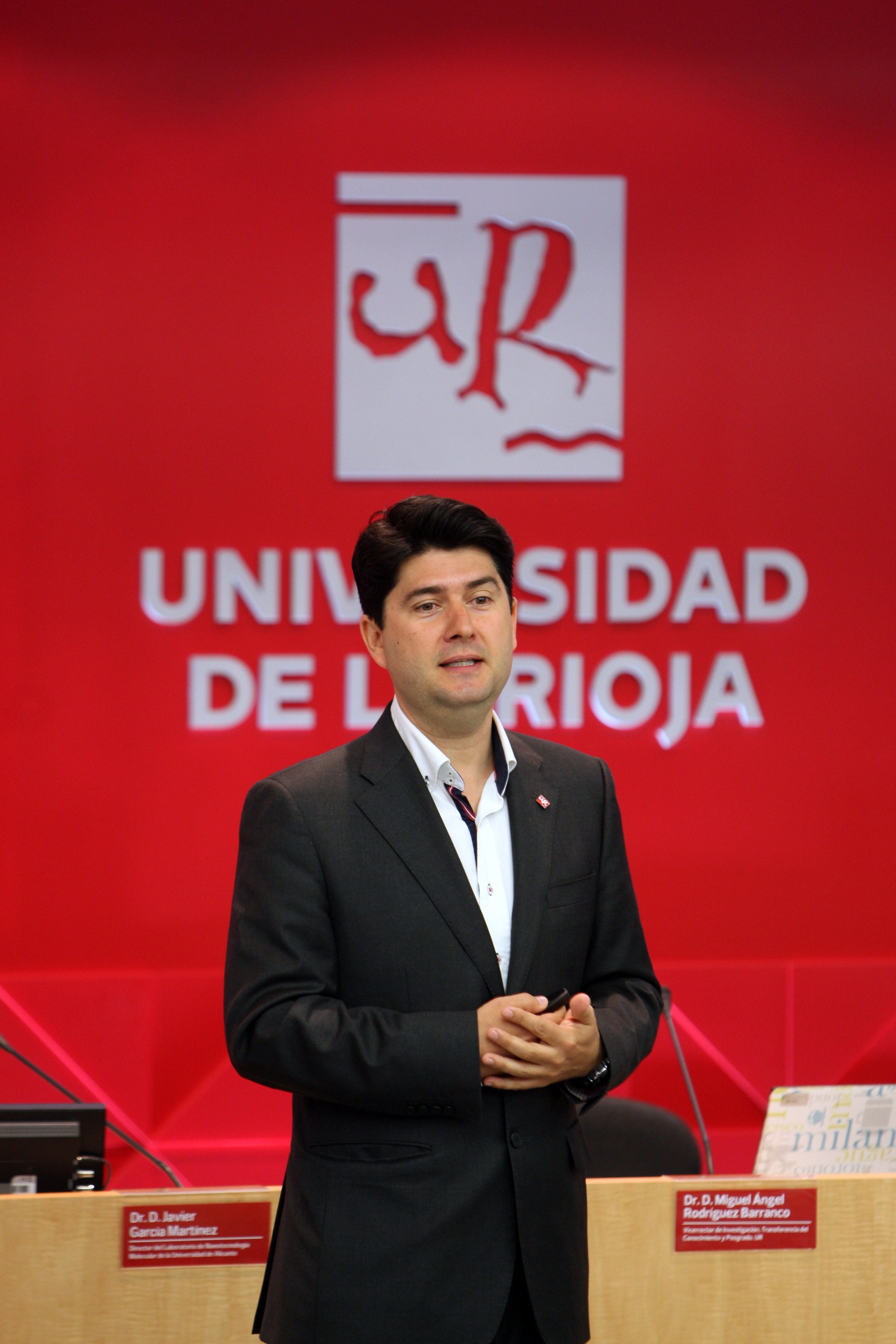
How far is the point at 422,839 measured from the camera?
1.71m

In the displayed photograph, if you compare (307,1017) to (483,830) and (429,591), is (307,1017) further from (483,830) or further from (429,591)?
(429,591)

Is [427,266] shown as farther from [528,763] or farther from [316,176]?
[528,763]

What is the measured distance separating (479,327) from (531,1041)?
2.91 m

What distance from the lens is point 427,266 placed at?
4.12 metres

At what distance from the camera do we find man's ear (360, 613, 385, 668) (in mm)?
1842

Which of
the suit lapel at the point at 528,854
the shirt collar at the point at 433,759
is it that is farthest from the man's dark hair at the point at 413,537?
the suit lapel at the point at 528,854

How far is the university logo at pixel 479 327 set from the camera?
13.4 feet

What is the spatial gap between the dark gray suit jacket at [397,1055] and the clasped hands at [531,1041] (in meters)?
0.03

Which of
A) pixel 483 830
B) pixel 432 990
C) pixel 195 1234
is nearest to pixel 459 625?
pixel 483 830

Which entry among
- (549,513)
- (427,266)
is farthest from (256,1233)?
(427,266)

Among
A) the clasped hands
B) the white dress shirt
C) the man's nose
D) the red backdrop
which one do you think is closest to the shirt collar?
the white dress shirt

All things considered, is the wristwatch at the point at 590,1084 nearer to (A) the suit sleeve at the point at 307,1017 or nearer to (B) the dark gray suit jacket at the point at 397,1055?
(B) the dark gray suit jacket at the point at 397,1055

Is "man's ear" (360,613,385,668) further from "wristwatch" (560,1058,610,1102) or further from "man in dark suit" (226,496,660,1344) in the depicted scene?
"wristwatch" (560,1058,610,1102)

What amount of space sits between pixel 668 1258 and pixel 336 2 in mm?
3410
